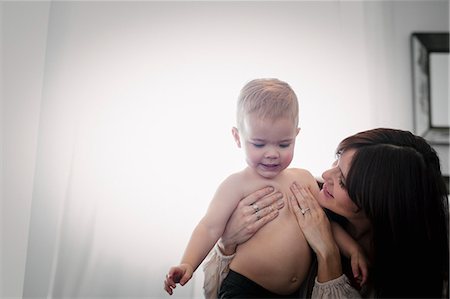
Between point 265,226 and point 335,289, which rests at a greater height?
point 265,226

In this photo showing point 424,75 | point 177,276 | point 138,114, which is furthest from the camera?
point 424,75

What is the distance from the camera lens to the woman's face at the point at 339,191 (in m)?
1.11

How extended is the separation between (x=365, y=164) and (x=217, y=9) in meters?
0.67

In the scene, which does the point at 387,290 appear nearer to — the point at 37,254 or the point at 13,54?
the point at 37,254

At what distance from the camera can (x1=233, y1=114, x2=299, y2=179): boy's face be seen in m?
1.10

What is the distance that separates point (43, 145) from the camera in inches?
52.3

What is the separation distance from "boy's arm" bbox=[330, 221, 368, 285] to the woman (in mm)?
22

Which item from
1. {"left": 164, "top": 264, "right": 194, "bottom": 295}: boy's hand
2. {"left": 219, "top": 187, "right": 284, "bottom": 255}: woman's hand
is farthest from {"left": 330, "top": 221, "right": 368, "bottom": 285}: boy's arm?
{"left": 164, "top": 264, "right": 194, "bottom": 295}: boy's hand

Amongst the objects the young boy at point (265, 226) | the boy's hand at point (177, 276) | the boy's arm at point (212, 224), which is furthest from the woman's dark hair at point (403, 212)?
the boy's hand at point (177, 276)

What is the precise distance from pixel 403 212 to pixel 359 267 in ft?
0.57

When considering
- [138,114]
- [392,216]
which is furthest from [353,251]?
[138,114]

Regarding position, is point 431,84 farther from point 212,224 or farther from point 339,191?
point 212,224

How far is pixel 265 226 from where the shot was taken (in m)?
1.14

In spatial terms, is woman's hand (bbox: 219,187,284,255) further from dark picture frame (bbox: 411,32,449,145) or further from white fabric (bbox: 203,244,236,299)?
dark picture frame (bbox: 411,32,449,145)
